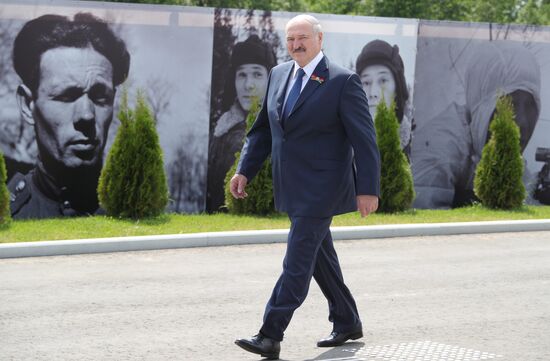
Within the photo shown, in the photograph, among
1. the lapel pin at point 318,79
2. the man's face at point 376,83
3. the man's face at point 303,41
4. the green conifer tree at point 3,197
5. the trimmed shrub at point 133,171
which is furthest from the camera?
the man's face at point 376,83

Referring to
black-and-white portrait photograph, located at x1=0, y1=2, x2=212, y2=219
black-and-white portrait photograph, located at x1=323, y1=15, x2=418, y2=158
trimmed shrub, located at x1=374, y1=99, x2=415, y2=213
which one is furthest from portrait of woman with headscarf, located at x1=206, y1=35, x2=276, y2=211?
trimmed shrub, located at x1=374, y1=99, x2=415, y2=213

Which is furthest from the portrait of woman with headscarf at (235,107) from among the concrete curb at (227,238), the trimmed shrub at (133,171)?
the concrete curb at (227,238)

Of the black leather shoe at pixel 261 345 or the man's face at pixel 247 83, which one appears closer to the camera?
the black leather shoe at pixel 261 345

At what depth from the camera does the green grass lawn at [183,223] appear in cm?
1102

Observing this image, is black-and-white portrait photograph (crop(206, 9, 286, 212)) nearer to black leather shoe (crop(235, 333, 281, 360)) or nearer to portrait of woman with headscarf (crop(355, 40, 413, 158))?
portrait of woman with headscarf (crop(355, 40, 413, 158))

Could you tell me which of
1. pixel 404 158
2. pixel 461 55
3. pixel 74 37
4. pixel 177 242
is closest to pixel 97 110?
pixel 74 37

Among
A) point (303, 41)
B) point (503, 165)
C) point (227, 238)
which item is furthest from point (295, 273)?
point (503, 165)

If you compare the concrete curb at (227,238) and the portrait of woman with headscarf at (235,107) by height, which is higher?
the portrait of woman with headscarf at (235,107)

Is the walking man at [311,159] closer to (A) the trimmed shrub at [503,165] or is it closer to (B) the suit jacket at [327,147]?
(B) the suit jacket at [327,147]

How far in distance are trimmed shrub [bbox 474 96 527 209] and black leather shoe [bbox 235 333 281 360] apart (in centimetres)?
882

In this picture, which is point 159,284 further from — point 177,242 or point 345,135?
point 345,135

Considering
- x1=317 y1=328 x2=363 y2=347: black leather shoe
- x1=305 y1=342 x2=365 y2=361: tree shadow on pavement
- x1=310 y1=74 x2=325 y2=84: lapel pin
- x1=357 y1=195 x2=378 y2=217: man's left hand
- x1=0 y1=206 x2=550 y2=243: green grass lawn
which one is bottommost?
x1=0 y1=206 x2=550 y2=243: green grass lawn

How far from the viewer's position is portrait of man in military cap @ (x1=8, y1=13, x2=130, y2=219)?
12.6 meters

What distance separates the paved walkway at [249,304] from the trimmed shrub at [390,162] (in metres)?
2.43
